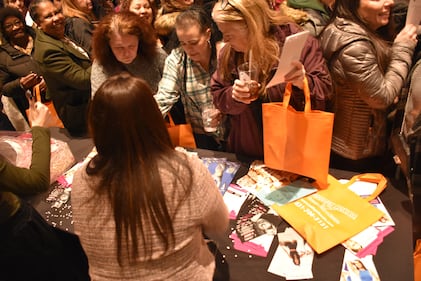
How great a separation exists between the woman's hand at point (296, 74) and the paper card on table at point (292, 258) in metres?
0.59

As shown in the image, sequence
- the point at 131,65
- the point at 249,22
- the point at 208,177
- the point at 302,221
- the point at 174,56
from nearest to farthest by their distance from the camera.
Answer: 1. the point at 208,177
2. the point at 302,221
3. the point at 249,22
4. the point at 174,56
5. the point at 131,65

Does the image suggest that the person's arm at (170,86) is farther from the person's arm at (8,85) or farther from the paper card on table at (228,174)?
the person's arm at (8,85)

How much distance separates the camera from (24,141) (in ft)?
6.14

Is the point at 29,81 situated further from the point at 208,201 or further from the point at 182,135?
the point at 208,201

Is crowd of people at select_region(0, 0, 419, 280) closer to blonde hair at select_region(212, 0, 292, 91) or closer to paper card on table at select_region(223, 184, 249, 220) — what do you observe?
blonde hair at select_region(212, 0, 292, 91)

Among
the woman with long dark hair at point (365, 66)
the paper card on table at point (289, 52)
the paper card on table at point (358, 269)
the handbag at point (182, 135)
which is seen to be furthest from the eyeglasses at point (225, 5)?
the paper card on table at point (358, 269)

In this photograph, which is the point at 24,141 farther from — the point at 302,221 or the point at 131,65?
the point at 302,221

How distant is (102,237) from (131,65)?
1.46 meters

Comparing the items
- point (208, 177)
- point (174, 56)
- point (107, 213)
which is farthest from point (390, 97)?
point (107, 213)

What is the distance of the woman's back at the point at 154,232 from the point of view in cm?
104

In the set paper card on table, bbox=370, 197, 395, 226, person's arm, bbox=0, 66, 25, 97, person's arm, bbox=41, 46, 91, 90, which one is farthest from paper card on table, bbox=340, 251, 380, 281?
person's arm, bbox=0, 66, 25, 97

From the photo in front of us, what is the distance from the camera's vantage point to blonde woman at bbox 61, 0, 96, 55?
2.85 meters

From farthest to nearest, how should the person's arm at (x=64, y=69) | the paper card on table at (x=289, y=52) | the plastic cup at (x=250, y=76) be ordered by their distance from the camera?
the person's arm at (x=64, y=69)
the plastic cup at (x=250, y=76)
the paper card on table at (x=289, y=52)

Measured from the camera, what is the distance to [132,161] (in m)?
1.01
